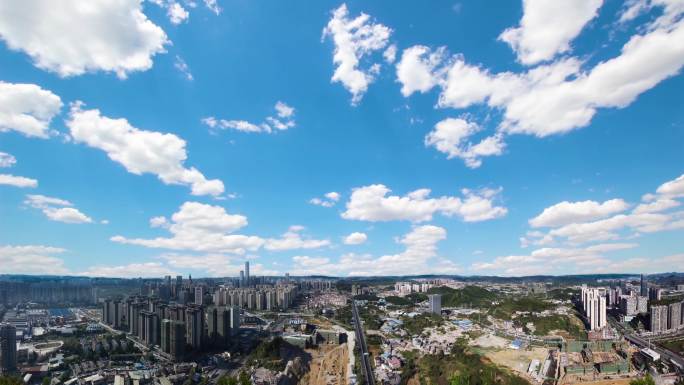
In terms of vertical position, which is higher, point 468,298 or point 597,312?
point 597,312

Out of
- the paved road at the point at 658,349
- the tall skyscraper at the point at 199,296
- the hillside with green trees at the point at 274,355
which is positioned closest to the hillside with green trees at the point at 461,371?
the hillside with green trees at the point at 274,355

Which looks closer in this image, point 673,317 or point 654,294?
point 673,317

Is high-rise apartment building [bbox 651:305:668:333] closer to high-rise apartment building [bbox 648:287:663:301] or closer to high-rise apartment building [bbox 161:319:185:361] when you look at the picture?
high-rise apartment building [bbox 648:287:663:301]

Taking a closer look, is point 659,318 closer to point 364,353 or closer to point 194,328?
point 364,353

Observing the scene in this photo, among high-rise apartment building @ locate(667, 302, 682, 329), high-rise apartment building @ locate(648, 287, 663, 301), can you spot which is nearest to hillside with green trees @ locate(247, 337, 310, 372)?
high-rise apartment building @ locate(667, 302, 682, 329)

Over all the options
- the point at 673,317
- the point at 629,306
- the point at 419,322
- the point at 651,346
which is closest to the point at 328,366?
the point at 419,322

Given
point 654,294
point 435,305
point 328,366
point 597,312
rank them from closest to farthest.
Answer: point 328,366 < point 597,312 < point 435,305 < point 654,294

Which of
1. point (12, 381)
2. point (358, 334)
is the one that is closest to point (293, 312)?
point (358, 334)
